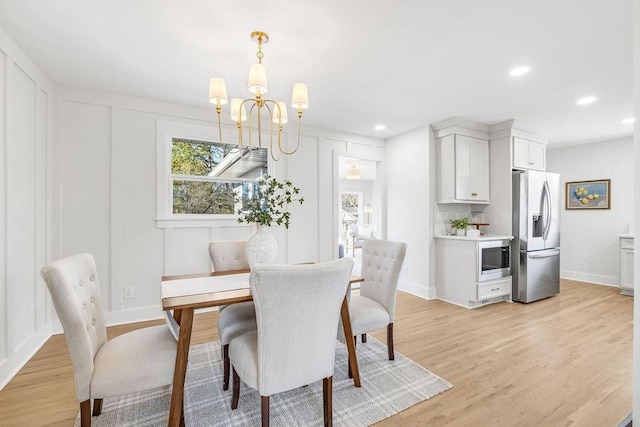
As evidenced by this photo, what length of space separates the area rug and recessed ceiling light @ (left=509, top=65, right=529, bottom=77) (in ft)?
8.59

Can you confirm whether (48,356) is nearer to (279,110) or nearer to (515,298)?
(279,110)

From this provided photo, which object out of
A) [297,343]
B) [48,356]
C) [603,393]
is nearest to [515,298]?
[603,393]

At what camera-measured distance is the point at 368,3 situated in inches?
69.4

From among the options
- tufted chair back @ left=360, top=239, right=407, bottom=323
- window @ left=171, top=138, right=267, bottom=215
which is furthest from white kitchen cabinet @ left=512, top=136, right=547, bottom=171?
window @ left=171, top=138, right=267, bottom=215

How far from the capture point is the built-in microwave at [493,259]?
377 centimetres

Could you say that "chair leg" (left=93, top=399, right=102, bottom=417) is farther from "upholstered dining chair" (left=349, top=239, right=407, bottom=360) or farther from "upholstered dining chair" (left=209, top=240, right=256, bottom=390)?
"upholstered dining chair" (left=349, top=239, right=407, bottom=360)

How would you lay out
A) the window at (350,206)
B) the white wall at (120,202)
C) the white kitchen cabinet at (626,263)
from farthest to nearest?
the window at (350,206) → the white kitchen cabinet at (626,263) → the white wall at (120,202)

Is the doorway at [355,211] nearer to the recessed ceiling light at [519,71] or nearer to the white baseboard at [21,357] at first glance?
the recessed ceiling light at [519,71]

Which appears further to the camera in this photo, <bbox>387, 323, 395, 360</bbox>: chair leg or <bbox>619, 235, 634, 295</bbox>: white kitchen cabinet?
<bbox>619, 235, 634, 295</bbox>: white kitchen cabinet

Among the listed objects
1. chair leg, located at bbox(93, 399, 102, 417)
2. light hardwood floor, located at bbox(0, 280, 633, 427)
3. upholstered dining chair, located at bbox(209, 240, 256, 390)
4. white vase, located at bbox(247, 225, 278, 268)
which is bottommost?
light hardwood floor, located at bbox(0, 280, 633, 427)

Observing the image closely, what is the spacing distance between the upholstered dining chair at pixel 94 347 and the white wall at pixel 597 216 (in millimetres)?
6457

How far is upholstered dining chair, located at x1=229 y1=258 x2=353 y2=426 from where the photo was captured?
4.41ft

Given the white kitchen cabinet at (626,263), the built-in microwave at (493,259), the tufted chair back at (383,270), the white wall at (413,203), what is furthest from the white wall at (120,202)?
the white kitchen cabinet at (626,263)

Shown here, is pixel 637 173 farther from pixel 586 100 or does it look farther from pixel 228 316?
pixel 586 100
